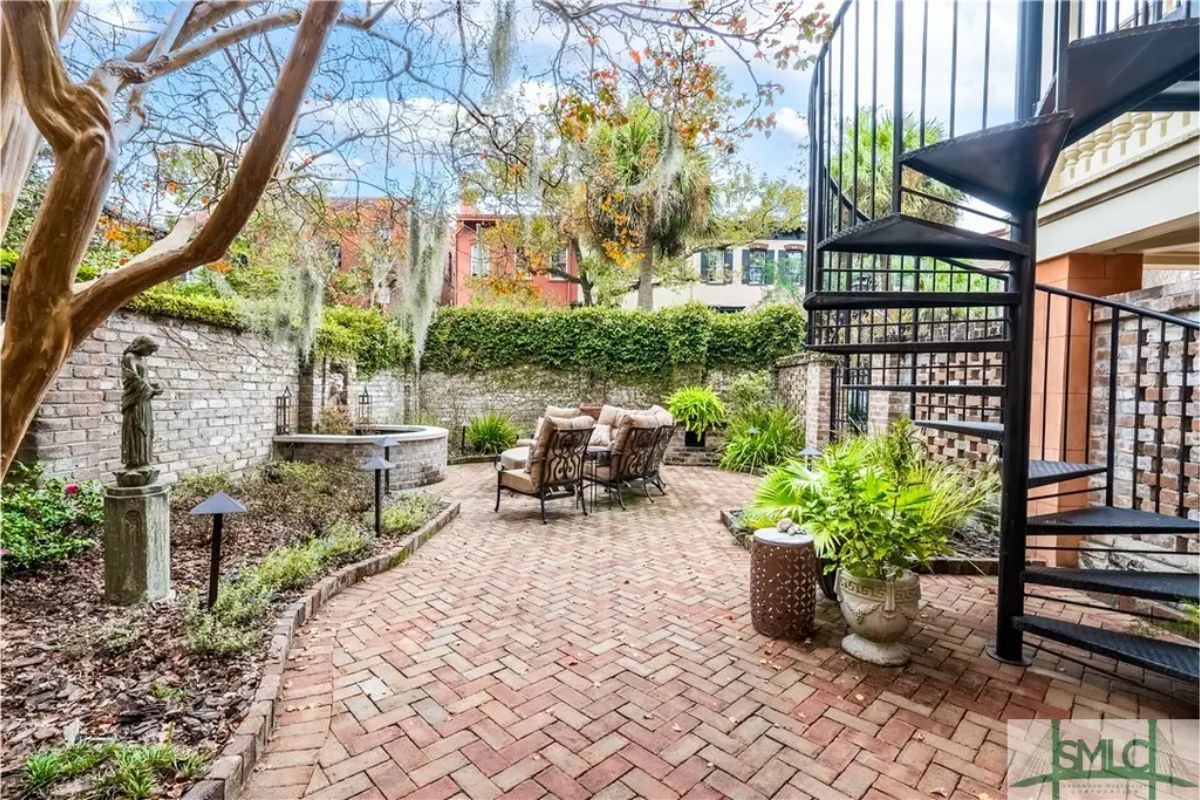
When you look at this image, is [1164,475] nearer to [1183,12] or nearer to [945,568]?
[945,568]

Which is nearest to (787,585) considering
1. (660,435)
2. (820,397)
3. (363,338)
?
(660,435)

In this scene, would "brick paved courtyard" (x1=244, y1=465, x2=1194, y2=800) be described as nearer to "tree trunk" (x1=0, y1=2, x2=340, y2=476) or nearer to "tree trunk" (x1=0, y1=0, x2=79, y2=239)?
"tree trunk" (x1=0, y1=2, x2=340, y2=476)

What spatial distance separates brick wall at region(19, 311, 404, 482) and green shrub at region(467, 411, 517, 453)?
2836 mm

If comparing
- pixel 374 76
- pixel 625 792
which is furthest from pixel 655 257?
pixel 625 792

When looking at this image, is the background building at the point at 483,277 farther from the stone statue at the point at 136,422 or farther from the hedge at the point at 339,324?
the stone statue at the point at 136,422

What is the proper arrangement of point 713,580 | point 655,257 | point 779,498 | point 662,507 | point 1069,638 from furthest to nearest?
point 655,257, point 662,507, point 713,580, point 779,498, point 1069,638

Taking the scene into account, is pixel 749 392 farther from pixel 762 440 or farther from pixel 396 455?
pixel 396 455

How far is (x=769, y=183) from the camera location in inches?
508

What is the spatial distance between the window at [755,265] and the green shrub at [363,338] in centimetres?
1236

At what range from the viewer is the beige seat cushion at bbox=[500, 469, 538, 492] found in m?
5.12

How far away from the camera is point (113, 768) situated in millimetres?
1611

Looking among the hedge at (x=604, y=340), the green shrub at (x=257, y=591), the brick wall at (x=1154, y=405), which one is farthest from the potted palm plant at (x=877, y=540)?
the hedge at (x=604, y=340)

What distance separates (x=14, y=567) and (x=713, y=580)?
4022 mm

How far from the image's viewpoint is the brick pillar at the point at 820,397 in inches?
270
